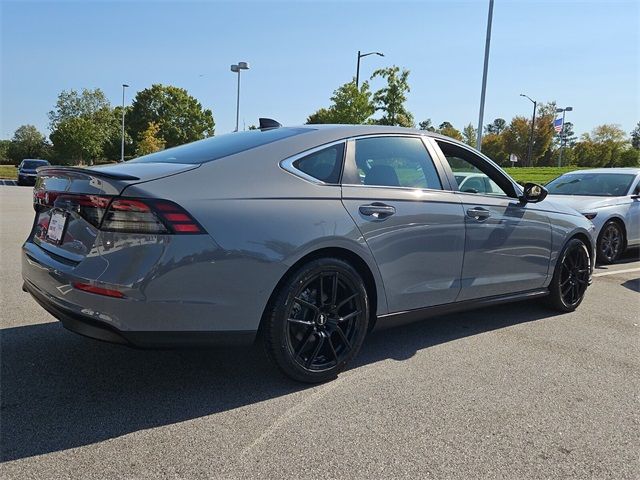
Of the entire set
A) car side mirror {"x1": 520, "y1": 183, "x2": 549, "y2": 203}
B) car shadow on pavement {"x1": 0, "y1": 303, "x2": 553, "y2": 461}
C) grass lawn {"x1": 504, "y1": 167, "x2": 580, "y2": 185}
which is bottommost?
car shadow on pavement {"x1": 0, "y1": 303, "x2": 553, "y2": 461}

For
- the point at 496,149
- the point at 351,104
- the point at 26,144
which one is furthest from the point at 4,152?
the point at 496,149

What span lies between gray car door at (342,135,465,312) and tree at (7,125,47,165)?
75566 millimetres

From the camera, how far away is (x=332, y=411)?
9.69 feet

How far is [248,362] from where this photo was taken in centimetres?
362

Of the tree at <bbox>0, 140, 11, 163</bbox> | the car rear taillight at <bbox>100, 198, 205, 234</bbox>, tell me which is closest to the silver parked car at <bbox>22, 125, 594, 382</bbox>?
the car rear taillight at <bbox>100, 198, 205, 234</bbox>

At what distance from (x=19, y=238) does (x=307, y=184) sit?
273 inches

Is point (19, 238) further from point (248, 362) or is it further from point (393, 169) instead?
point (393, 169)

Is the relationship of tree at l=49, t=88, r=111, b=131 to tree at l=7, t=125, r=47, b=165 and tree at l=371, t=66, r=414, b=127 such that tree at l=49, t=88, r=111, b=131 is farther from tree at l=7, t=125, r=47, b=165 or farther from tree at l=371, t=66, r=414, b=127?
tree at l=371, t=66, r=414, b=127

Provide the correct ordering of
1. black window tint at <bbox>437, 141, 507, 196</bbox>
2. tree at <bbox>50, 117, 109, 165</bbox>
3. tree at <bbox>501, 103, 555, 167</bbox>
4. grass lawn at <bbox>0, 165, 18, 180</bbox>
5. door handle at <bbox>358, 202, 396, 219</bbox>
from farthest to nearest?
tree at <bbox>501, 103, 555, 167</bbox>, tree at <bbox>50, 117, 109, 165</bbox>, grass lawn at <bbox>0, 165, 18, 180</bbox>, black window tint at <bbox>437, 141, 507, 196</bbox>, door handle at <bbox>358, 202, 396, 219</bbox>

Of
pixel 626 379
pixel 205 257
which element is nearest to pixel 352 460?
pixel 205 257

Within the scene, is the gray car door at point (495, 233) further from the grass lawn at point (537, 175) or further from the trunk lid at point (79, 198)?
the grass lawn at point (537, 175)

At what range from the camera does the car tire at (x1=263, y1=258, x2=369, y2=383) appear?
3051 millimetres

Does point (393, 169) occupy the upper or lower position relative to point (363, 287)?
upper

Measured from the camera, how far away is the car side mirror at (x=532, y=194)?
15.2 feet
